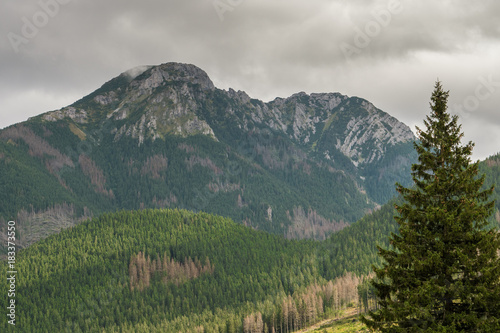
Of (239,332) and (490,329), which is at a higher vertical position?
(490,329)

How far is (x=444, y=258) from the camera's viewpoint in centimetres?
2702

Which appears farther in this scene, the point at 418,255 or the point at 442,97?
the point at 442,97

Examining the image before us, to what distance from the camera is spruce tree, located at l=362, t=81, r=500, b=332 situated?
1003 inches

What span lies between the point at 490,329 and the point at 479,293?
1.90m

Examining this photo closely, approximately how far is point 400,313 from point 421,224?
18.6 ft

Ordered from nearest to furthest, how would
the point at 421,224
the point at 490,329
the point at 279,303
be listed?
1. the point at 490,329
2. the point at 421,224
3. the point at 279,303

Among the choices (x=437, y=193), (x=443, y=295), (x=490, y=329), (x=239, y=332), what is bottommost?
(x=239, y=332)

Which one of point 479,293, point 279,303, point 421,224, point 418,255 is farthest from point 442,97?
point 279,303

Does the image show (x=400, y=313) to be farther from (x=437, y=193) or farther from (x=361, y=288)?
(x=361, y=288)

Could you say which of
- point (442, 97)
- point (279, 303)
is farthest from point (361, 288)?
point (442, 97)

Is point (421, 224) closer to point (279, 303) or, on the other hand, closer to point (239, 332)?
point (239, 332)

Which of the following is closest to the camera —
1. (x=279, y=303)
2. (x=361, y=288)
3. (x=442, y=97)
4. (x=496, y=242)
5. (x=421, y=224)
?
(x=496, y=242)

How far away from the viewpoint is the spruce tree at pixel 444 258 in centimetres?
2548

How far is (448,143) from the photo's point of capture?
2859cm
